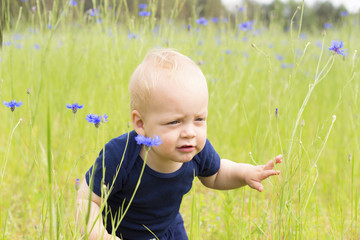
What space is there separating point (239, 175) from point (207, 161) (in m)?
0.12

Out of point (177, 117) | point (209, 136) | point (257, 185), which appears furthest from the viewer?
point (209, 136)

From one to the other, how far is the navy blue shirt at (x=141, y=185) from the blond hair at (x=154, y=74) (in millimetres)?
149

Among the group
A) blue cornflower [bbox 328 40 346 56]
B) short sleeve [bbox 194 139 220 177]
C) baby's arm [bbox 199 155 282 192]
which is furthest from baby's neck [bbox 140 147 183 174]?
blue cornflower [bbox 328 40 346 56]

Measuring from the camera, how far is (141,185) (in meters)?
1.50

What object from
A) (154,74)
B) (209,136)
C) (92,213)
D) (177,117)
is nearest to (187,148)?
(177,117)

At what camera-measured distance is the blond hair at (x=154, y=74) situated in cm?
135

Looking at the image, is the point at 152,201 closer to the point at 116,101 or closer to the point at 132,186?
the point at 132,186

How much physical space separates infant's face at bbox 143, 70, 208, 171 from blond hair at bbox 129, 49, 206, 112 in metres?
0.02

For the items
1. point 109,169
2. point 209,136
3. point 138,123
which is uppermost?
point 138,123

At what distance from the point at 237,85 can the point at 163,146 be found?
197cm

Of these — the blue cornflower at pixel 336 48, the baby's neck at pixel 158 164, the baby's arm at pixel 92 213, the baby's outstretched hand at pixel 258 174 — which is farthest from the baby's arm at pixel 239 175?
the baby's arm at pixel 92 213

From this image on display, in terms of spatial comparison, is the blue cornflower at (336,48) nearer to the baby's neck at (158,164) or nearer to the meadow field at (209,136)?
the meadow field at (209,136)

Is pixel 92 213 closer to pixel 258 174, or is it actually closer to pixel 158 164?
pixel 158 164

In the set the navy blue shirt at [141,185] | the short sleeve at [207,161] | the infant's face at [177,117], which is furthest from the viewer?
the short sleeve at [207,161]
